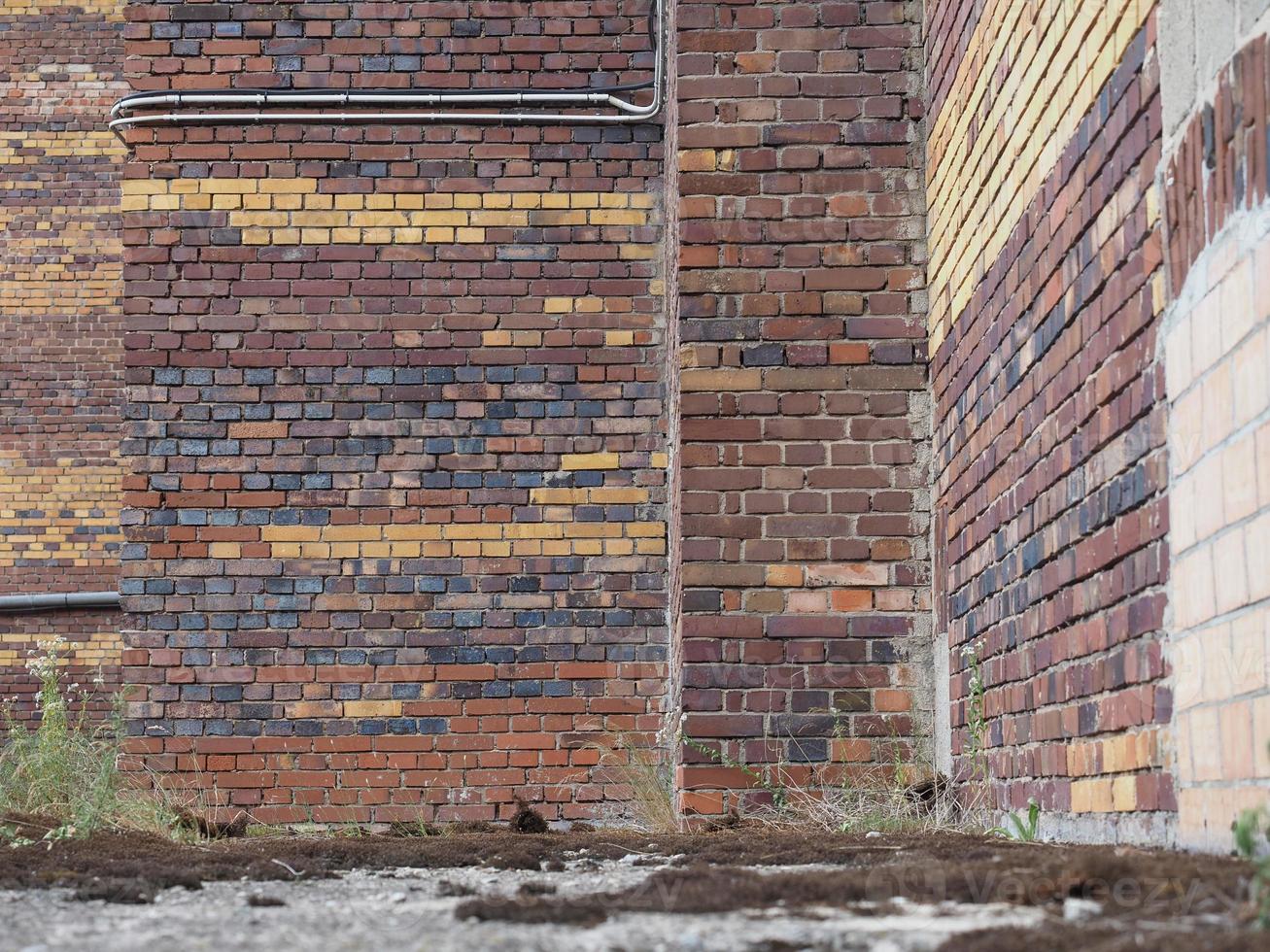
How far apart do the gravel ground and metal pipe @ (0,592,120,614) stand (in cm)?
926

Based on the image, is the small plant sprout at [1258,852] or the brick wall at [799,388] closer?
the small plant sprout at [1258,852]

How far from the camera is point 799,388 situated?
4.92 metres

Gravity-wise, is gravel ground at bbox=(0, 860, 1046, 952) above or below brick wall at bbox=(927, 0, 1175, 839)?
below

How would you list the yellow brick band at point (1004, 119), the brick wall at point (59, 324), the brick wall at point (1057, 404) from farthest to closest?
1. the brick wall at point (59, 324)
2. the yellow brick band at point (1004, 119)
3. the brick wall at point (1057, 404)

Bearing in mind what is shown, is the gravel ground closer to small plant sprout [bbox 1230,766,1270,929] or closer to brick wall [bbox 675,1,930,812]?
small plant sprout [bbox 1230,766,1270,929]

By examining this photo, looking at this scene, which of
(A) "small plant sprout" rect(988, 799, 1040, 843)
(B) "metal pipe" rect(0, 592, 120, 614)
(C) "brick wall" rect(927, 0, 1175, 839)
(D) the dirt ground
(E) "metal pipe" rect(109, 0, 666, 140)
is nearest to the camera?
(D) the dirt ground

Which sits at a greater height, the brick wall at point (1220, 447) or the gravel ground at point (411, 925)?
the brick wall at point (1220, 447)

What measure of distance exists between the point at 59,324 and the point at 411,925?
35.5ft

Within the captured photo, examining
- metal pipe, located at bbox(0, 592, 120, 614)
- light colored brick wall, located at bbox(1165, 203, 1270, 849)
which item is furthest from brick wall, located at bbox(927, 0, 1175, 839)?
metal pipe, located at bbox(0, 592, 120, 614)

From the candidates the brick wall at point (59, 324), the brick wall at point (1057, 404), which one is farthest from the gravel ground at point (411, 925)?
the brick wall at point (59, 324)

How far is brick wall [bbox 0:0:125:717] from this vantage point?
11.6m

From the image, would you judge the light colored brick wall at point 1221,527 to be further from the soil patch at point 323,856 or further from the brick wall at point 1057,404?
the soil patch at point 323,856

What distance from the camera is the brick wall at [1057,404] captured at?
9.18 ft

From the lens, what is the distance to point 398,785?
6.21 meters
